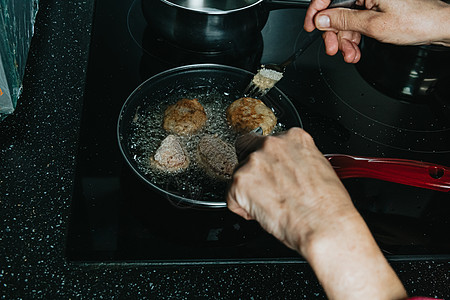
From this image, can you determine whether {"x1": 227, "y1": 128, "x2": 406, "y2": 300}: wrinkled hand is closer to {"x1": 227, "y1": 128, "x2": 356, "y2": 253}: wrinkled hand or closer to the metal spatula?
{"x1": 227, "y1": 128, "x2": 356, "y2": 253}: wrinkled hand

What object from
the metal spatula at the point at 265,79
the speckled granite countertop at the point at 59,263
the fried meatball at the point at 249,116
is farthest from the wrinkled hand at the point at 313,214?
the metal spatula at the point at 265,79

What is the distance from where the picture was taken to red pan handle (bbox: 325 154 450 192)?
952mm

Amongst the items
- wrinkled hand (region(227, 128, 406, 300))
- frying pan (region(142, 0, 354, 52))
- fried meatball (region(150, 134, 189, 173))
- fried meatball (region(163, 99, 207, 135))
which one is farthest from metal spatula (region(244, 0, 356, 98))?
wrinkled hand (region(227, 128, 406, 300))

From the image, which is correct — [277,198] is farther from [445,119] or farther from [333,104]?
[445,119]

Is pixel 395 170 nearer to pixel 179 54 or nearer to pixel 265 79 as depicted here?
pixel 265 79

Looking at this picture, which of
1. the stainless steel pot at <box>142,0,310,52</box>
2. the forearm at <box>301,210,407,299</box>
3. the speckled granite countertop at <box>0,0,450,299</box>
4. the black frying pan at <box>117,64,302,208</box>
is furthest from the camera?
the stainless steel pot at <box>142,0,310,52</box>

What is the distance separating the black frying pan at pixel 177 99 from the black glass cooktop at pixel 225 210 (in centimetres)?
4

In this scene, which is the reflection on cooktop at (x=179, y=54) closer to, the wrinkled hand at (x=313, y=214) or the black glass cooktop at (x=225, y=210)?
the black glass cooktop at (x=225, y=210)

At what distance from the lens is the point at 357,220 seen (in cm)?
61

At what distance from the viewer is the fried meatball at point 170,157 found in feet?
2.98

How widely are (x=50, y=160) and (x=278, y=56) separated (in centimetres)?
67

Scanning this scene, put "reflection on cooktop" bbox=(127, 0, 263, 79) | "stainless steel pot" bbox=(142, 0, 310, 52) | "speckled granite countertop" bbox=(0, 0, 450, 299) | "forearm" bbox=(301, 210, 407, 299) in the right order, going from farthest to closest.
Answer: "reflection on cooktop" bbox=(127, 0, 263, 79), "stainless steel pot" bbox=(142, 0, 310, 52), "speckled granite countertop" bbox=(0, 0, 450, 299), "forearm" bbox=(301, 210, 407, 299)

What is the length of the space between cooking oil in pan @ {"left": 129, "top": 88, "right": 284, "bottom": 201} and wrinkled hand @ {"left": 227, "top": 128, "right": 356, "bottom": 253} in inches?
9.7

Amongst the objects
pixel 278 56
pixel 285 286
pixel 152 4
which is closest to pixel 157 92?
pixel 152 4
